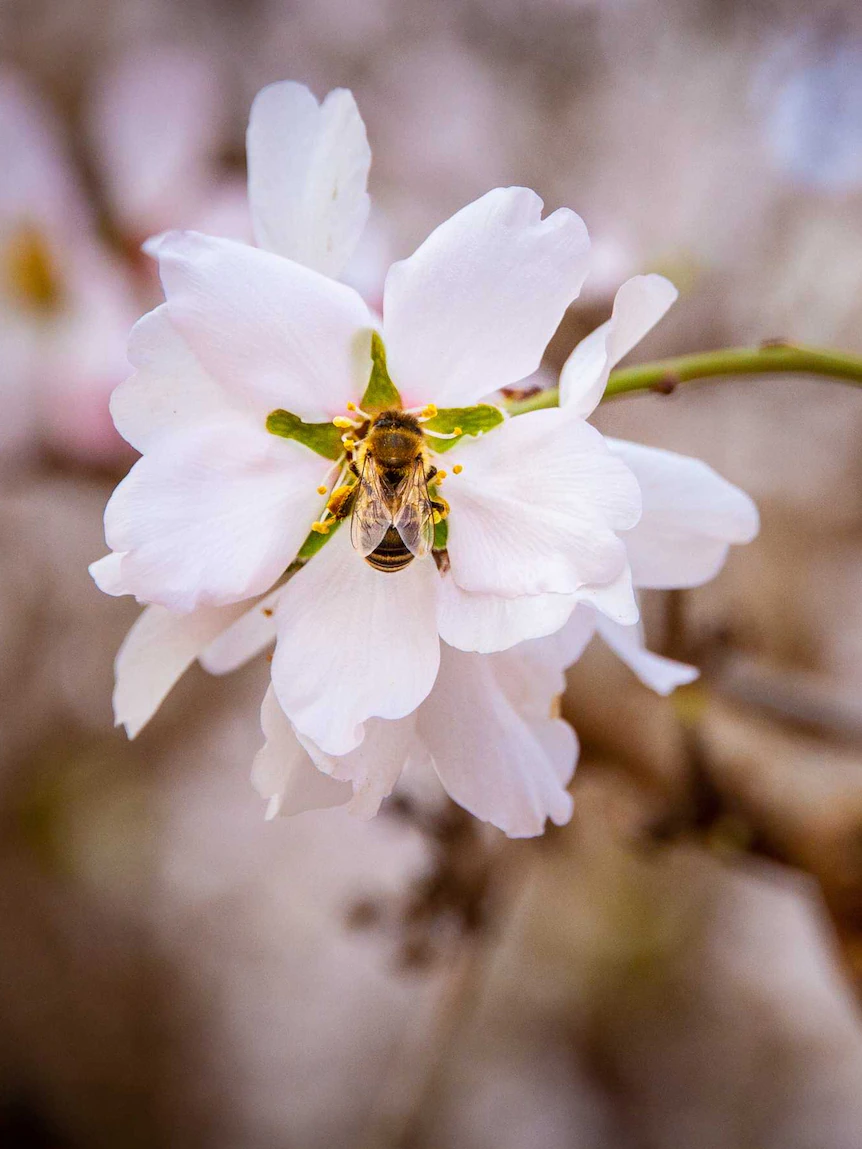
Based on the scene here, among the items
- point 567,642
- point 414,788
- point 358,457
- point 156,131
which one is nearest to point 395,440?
point 358,457

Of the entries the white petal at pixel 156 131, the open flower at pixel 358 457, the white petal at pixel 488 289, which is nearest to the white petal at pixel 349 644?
the open flower at pixel 358 457

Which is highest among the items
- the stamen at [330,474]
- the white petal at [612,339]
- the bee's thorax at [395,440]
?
the white petal at [612,339]

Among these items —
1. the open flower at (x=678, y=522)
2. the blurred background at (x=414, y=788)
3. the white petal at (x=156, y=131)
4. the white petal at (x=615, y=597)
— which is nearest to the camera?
the white petal at (x=615, y=597)

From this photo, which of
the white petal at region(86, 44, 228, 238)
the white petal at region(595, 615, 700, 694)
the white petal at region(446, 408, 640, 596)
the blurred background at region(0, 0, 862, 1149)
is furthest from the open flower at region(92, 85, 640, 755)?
the blurred background at region(0, 0, 862, 1149)

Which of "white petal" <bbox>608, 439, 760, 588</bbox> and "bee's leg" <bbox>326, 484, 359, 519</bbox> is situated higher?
"bee's leg" <bbox>326, 484, 359, 519</bbox>

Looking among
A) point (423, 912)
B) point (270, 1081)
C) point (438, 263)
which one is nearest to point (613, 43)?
point (423, 912)

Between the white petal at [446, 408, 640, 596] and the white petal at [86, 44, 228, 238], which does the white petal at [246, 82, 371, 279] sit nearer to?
the white petal at [446, 408, 640, 596]

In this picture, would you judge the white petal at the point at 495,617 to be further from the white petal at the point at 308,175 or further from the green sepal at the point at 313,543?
the white petal at the point at 308,175

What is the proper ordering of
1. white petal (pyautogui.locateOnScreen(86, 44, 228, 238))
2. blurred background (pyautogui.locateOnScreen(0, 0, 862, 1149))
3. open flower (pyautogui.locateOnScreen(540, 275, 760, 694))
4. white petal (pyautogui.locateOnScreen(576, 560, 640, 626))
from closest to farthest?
1. white petal (pyautogui.locateOnScreen(576, 560, 640, 626))
2. open flower (pyautogui.locateOnScreen(540, 275, 760, 694))
3. white petal (pyautogui.locateOnScreen(86, 44, 228, 238))
4. blurred background (pyautogui.locateOnScreen(0, 0, 862, 1149))

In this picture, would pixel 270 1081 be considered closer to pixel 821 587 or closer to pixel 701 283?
pixel 821 587
